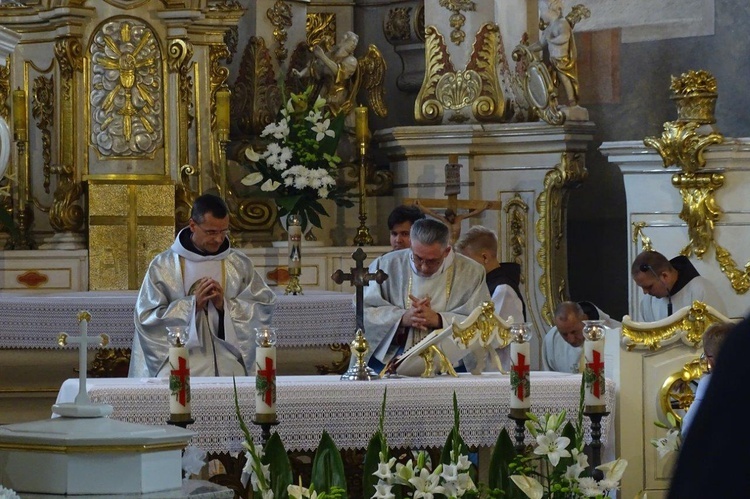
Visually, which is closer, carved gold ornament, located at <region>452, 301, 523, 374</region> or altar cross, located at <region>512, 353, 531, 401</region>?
altar cross, located at <region>512, 353, 531, 401</region>

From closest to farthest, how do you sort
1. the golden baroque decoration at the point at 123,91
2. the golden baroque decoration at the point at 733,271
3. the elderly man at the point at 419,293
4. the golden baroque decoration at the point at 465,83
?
the elderly man at the point at 419,293
the golden baroque decoration at the point at 733,271
the golden baroque decoration at the point at 123,91
the golden baroque decoration at the point at 465,83

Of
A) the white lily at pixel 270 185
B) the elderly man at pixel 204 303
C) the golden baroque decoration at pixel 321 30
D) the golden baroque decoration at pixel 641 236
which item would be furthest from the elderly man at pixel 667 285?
the golden baroque decoration at pixel 321 30

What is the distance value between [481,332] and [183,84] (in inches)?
195

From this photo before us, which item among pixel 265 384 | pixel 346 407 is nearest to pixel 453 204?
pixel 346 407

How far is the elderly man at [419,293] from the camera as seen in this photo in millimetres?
6320

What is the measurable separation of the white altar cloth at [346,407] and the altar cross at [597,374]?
1.46 feet

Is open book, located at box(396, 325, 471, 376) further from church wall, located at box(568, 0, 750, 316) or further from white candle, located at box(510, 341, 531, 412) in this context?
church wall, located at box(568, 0, 750, 316)

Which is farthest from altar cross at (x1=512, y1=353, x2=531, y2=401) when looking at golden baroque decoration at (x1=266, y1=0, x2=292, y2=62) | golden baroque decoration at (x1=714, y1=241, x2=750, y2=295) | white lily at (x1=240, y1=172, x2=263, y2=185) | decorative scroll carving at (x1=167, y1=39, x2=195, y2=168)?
golden baroque decoration at (x1=266, y1=0, x2=292, y2=62)

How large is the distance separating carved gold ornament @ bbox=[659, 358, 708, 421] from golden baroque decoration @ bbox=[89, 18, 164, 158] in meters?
5.29

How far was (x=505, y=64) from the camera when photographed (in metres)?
10.9

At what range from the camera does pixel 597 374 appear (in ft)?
17.3

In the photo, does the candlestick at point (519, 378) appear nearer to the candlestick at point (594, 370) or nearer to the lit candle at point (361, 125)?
the candlestick at point (594, 370)

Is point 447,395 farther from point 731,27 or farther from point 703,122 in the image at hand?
point 731,27

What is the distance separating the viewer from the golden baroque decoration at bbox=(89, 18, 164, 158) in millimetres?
10164
